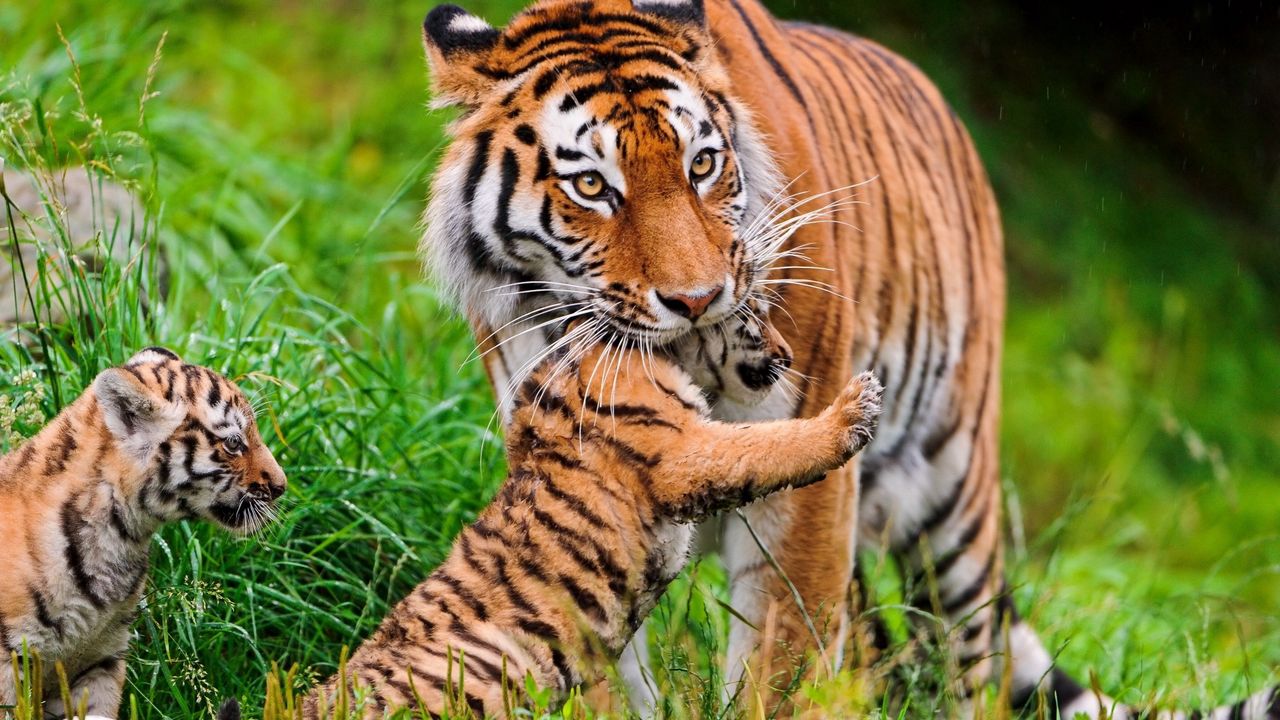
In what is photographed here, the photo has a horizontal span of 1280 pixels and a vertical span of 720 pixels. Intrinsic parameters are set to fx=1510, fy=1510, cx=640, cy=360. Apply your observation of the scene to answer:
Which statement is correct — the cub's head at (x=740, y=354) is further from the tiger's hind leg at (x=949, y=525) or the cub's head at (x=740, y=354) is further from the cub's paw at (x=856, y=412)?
the tiger's hind leg at (x=949, y=525)

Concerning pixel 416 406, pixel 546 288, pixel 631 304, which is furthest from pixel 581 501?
pixel 416 406

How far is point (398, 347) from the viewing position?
15.4 feet

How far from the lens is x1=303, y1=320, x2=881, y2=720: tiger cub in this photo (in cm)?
284

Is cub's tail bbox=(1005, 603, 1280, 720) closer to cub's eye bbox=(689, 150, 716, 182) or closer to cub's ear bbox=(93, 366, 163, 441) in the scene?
cub's eye bbox=(689, 150, 716, 182)

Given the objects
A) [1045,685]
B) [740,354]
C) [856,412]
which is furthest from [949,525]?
[856,412]

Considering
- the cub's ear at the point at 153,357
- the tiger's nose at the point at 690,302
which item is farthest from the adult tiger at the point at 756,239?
the cub's ear at the point at 153,357

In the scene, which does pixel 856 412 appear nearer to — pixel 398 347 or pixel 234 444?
pixel 234 444

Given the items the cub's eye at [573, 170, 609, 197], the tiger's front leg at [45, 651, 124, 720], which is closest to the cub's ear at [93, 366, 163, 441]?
the tiger's front leg at [45, 651, 124, 720]

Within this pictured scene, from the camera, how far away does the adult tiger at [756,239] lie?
314cm

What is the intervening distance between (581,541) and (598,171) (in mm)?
784

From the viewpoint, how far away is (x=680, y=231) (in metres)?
3.06

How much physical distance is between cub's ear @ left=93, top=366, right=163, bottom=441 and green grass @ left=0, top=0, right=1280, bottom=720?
375 mm

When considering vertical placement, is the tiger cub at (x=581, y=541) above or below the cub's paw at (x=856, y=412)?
below

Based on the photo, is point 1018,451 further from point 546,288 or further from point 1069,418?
point 546,288
